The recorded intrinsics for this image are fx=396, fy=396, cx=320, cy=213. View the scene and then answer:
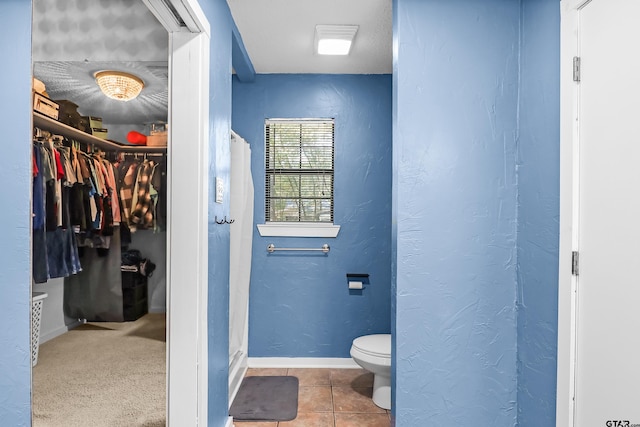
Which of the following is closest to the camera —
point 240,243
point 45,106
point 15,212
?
point 15,212

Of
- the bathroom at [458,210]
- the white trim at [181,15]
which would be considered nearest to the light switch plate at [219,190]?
the bathroom at [458,210]

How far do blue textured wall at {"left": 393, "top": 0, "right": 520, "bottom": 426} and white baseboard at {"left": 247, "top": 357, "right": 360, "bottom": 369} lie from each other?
4.57 feet

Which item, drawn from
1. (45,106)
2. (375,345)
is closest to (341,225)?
(375,345)

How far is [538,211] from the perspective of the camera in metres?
1.71

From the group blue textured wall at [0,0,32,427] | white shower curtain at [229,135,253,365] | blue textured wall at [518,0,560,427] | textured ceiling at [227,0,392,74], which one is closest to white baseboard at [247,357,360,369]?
white shower curtain at [229,135,253,365]

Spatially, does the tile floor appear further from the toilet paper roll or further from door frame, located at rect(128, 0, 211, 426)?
door frame, located at rect(128, 0, 211, 426)

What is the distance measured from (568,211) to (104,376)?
181 centimetres

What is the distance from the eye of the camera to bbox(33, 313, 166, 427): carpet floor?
88 centimetres

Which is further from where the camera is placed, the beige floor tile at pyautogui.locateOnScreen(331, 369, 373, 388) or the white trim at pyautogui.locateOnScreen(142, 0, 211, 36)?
the beige floor tile at pyautogui.locateOnScreen(331, 369, 373, 388)

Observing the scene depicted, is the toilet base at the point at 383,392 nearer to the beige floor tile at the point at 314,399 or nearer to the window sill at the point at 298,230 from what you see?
the beige floor tile at the point at 314,399

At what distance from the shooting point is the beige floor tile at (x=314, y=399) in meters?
2.52

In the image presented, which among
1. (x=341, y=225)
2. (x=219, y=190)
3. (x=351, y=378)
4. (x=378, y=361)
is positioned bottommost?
(x=351, y=378)

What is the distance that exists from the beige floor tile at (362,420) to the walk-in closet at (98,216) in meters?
1.06

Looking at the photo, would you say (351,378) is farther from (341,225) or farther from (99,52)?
(99,52)
